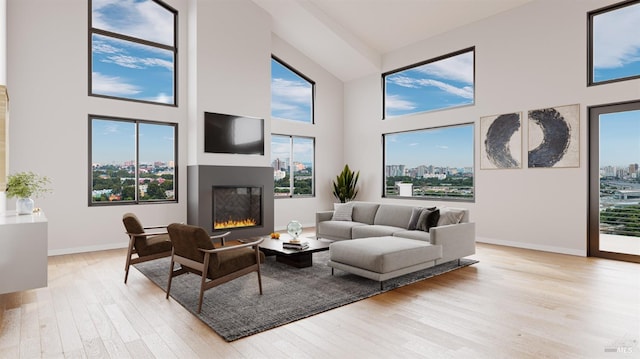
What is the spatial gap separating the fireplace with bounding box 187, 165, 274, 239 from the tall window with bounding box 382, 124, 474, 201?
2.92 meters

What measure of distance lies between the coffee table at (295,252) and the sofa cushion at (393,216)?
1.49 metres

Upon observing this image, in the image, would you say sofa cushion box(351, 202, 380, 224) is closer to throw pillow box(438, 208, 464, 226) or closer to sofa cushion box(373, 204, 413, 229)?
sofa cushion box(373, 204, 413, 229)

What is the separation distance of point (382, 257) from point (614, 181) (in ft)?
13.0

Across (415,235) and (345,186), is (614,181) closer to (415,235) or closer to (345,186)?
(415,235)

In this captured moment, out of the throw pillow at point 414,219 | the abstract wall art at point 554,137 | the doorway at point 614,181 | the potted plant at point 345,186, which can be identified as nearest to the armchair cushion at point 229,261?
the throw pillow at point 414,219

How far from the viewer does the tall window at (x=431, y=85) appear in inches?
285

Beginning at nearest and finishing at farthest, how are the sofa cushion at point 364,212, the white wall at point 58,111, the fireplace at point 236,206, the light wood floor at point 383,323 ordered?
1. the light wood floor at point 383,323
2. the white wall at point 58,111
3. the sofa cushion at point 364,212
4. the fireplace at point 236,206

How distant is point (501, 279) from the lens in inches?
172

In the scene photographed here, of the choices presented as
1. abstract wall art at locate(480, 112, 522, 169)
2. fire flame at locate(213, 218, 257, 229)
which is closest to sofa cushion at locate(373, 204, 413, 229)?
abstract wall art at locate(480, 112, 522, 169)

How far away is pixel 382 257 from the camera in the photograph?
3.94 m

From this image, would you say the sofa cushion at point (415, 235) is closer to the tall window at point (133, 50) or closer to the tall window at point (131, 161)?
the tall window at point (131, 161)

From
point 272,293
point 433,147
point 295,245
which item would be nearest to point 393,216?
point 295,245

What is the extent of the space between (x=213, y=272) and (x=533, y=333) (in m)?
2.71

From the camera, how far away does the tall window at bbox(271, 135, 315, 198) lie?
28.0ft
